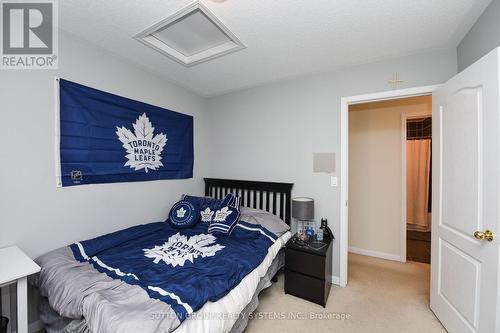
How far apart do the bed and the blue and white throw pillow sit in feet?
0.38

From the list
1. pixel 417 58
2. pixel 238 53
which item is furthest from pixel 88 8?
pixel 417 58

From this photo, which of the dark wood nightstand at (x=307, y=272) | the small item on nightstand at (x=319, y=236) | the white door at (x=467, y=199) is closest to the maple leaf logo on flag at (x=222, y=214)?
the dark wood nightstand at (x=307, y=272)

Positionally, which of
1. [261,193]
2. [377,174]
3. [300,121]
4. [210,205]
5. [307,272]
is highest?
[300,121]

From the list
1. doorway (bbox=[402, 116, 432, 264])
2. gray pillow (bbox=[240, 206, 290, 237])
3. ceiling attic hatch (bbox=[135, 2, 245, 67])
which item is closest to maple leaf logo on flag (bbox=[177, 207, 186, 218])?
gray pillow (bbox=[240, 206, 290, 237])

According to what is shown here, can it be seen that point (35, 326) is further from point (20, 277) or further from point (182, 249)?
point (182, 249)

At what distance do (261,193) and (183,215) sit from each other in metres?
1.08

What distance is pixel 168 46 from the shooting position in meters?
2.14

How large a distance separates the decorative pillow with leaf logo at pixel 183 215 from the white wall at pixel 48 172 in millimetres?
347

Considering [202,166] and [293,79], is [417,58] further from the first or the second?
[202,166]

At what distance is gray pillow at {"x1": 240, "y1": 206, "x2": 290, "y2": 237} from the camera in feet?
8.00

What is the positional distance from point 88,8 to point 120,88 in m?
0.83

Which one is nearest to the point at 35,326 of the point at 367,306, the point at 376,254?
the point at 367,306

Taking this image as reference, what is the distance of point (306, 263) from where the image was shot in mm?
2162

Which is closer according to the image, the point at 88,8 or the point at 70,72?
the point at 88,8
